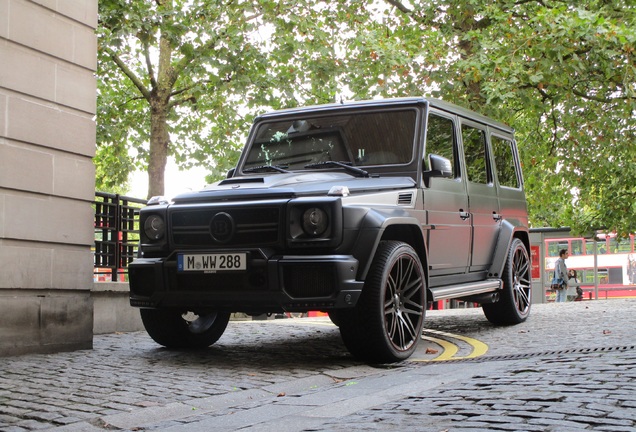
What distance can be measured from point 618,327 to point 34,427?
657cm

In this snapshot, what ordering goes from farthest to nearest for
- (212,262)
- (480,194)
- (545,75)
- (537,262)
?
(537,262) → (545,75) → (480,194) → (212,262)

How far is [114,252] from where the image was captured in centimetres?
1103

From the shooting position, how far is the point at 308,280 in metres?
6.38

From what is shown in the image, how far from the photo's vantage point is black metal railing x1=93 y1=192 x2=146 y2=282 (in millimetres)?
10805

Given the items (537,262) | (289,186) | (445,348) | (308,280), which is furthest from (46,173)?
(537,262)

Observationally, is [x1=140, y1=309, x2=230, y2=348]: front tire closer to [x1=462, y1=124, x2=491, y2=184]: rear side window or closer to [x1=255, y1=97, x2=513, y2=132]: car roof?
[x1=255, y1=97, x2=513, y2=132]: car roof

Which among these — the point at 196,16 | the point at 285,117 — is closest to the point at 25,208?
the point at 285,117

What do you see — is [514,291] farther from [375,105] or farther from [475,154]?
[375,105]

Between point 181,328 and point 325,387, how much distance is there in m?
2.40

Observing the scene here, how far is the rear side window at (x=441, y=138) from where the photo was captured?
7992 mm

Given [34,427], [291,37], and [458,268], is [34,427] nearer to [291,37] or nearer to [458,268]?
[458,268]

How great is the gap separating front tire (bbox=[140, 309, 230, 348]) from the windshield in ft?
4.94

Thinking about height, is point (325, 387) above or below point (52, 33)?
below

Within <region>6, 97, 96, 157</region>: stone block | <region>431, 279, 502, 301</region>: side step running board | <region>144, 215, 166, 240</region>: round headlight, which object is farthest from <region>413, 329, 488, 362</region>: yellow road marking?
<region>6, 97, 96, 157</region>: stone block
